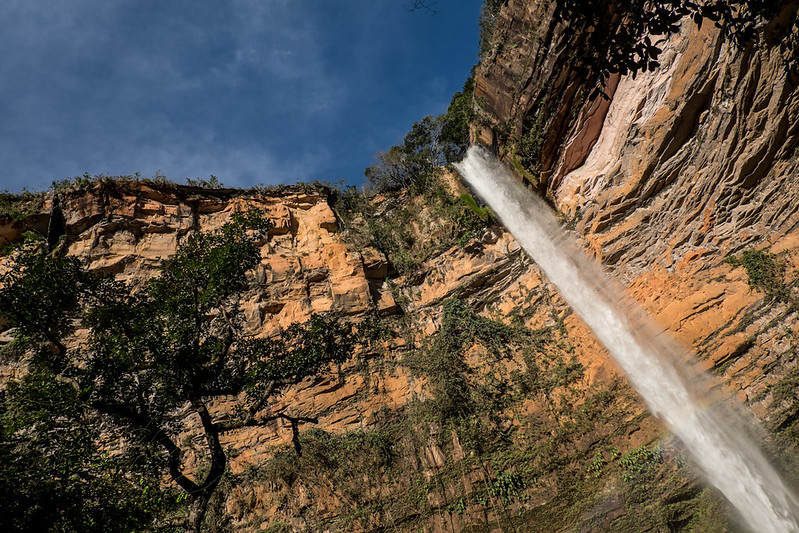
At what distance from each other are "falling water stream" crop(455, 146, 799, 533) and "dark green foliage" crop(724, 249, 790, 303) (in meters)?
1.95

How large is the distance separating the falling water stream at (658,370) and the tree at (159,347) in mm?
7321

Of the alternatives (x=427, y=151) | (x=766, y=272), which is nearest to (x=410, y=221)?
(x=427, y=151)

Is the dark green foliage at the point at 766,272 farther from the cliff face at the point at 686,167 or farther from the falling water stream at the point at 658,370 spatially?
the falling water stream at the point at 658,370

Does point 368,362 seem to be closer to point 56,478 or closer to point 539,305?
point 539,305

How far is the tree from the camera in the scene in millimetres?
6289

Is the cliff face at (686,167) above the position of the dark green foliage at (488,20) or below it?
below

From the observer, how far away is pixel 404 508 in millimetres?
9031

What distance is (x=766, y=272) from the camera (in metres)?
8.78

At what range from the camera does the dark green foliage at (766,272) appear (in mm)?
8485

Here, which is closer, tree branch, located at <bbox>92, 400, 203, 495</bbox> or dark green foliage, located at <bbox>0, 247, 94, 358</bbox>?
tree branch, located at <bbox>92, 400, 203, 495</bbox>

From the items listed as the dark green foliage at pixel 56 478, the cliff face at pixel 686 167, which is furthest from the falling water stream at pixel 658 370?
the dark green foliage at pixel 56 478

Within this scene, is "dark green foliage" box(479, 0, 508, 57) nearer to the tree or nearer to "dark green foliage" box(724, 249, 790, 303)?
"dark green foliage" box(724, 249, 790, 303)

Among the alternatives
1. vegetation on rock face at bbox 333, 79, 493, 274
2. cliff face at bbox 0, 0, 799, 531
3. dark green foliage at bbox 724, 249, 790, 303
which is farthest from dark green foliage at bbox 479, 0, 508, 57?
dark green foliage at bbox 724, 249, 790, 303

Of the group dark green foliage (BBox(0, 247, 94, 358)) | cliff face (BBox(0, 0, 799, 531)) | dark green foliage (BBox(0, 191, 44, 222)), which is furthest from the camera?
dark green foliage (BBox(0, 191, 44, 222))
